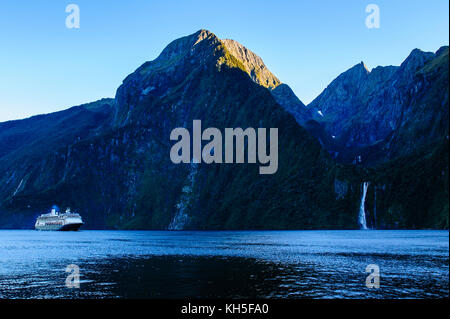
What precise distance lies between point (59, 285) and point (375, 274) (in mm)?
43451

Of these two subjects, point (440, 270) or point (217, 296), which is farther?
point (440, 270)

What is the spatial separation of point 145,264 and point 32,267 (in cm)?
1943

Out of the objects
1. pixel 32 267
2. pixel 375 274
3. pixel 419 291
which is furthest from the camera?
pixel 32 267
